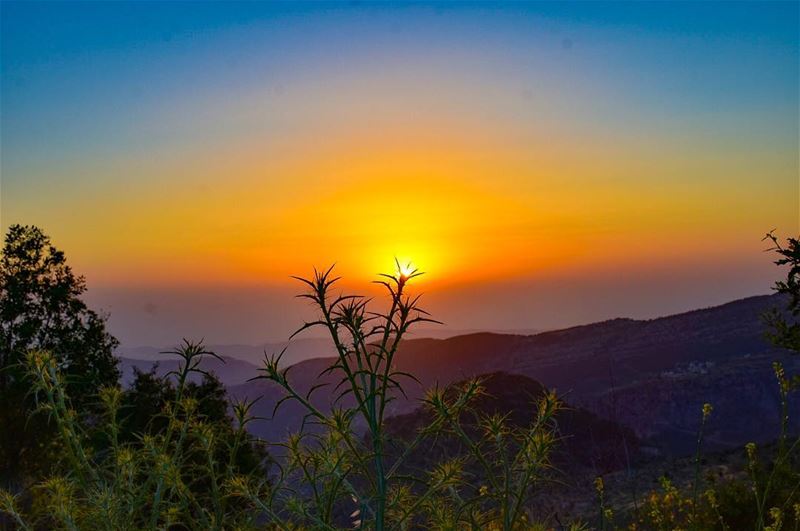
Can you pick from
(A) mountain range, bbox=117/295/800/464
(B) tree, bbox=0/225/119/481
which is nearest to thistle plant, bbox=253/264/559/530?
(B) tree, bbox=0/225/119/481

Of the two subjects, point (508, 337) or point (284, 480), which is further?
point (508, 337)

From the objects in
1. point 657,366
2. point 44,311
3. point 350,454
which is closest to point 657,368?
point 657,366

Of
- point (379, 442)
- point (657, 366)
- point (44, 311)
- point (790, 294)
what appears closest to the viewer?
point (379, 442)

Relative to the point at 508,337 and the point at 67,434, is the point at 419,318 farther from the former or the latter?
the point at 508,337

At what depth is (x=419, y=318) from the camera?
7.82 feet

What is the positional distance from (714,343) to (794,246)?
97262mm

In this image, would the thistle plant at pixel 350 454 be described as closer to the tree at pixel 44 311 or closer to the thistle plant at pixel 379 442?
the thistle plant at pixel 379 442

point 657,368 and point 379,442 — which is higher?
point 379,442

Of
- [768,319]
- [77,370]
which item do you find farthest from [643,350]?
[768,319]

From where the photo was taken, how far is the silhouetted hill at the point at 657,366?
71062mm

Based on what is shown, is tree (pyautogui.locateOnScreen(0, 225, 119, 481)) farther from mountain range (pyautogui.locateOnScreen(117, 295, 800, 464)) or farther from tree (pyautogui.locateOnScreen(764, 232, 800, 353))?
tree (pyautogui.locateOnScreen(764, 232, 800, 353))

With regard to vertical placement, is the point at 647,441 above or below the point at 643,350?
below

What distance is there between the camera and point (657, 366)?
93.9 meters

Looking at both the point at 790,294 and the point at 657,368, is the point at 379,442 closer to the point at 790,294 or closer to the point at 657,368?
the point at 790,294
